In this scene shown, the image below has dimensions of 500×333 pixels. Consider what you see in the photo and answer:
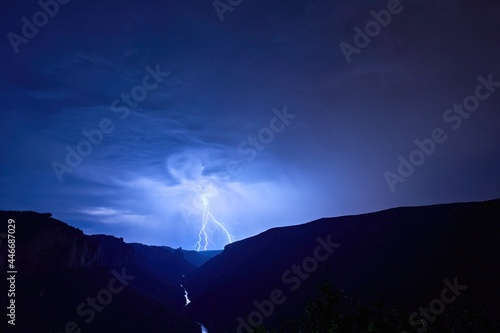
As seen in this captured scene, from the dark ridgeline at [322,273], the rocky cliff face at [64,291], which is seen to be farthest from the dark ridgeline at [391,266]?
the rocky cliff face at [64,291]

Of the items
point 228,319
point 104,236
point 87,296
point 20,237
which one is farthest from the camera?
point 104,236

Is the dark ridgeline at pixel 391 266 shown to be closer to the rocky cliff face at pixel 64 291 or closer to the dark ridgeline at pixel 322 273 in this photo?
the dark ridgeline at pixel 322 273

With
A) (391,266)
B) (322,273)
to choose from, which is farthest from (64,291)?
(391,266)

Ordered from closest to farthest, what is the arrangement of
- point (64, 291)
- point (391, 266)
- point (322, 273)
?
point (64, 291)
point (391, 266)
point (322, 273)

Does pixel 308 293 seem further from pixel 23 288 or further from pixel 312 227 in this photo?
A: pixel 23 288

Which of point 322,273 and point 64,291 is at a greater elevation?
point 64,291

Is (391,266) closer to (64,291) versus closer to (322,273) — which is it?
(322,273)

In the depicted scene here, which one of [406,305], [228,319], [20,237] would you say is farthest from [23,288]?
[406,305]

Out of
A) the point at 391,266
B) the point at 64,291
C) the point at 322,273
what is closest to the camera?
the point at 64,291

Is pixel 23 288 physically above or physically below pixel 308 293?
above
